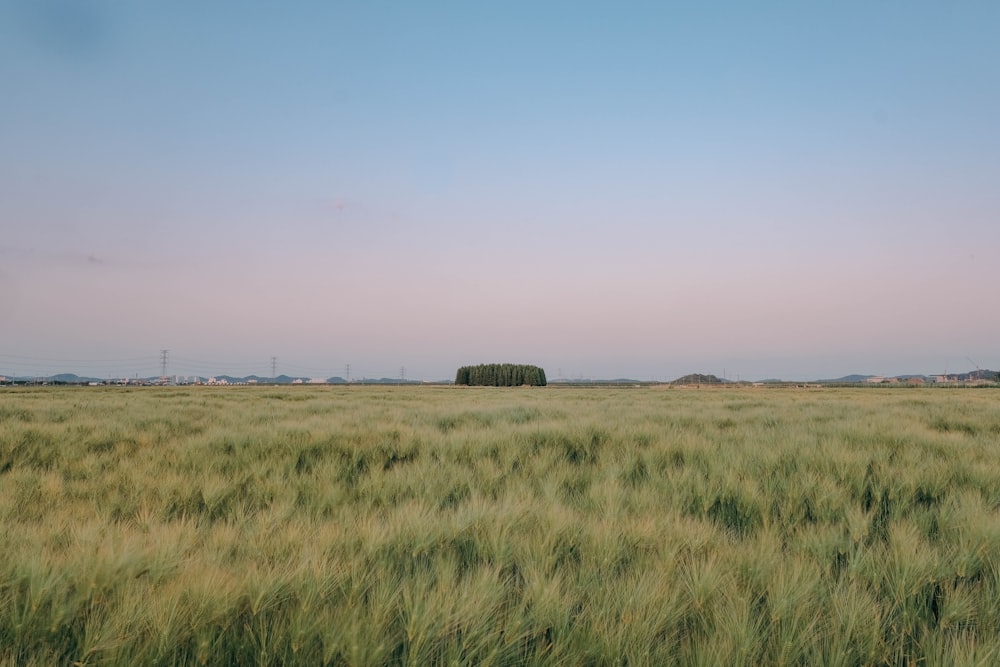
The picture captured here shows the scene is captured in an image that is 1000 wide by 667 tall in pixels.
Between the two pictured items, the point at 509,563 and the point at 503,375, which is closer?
the point at 509,563

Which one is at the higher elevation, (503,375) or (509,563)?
(509,563)

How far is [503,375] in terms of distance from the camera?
120 meters

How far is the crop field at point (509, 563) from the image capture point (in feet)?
5.45

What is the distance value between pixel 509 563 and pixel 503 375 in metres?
118

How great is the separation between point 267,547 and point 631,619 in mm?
1749

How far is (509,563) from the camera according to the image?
241 cm

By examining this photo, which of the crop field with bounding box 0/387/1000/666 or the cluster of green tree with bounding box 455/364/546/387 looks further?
the cluster of green tree with bounding box 455/364/546/387

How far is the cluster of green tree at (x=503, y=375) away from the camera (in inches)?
4712

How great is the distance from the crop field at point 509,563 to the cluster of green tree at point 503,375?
115 meters

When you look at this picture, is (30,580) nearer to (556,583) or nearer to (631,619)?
(556,583)

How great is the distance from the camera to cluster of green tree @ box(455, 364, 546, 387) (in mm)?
119688

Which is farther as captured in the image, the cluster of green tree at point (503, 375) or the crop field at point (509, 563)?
the cluster of green tree at point (503, 375)

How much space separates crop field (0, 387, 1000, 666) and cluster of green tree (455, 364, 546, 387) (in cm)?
11470

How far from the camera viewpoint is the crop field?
1660 mm
